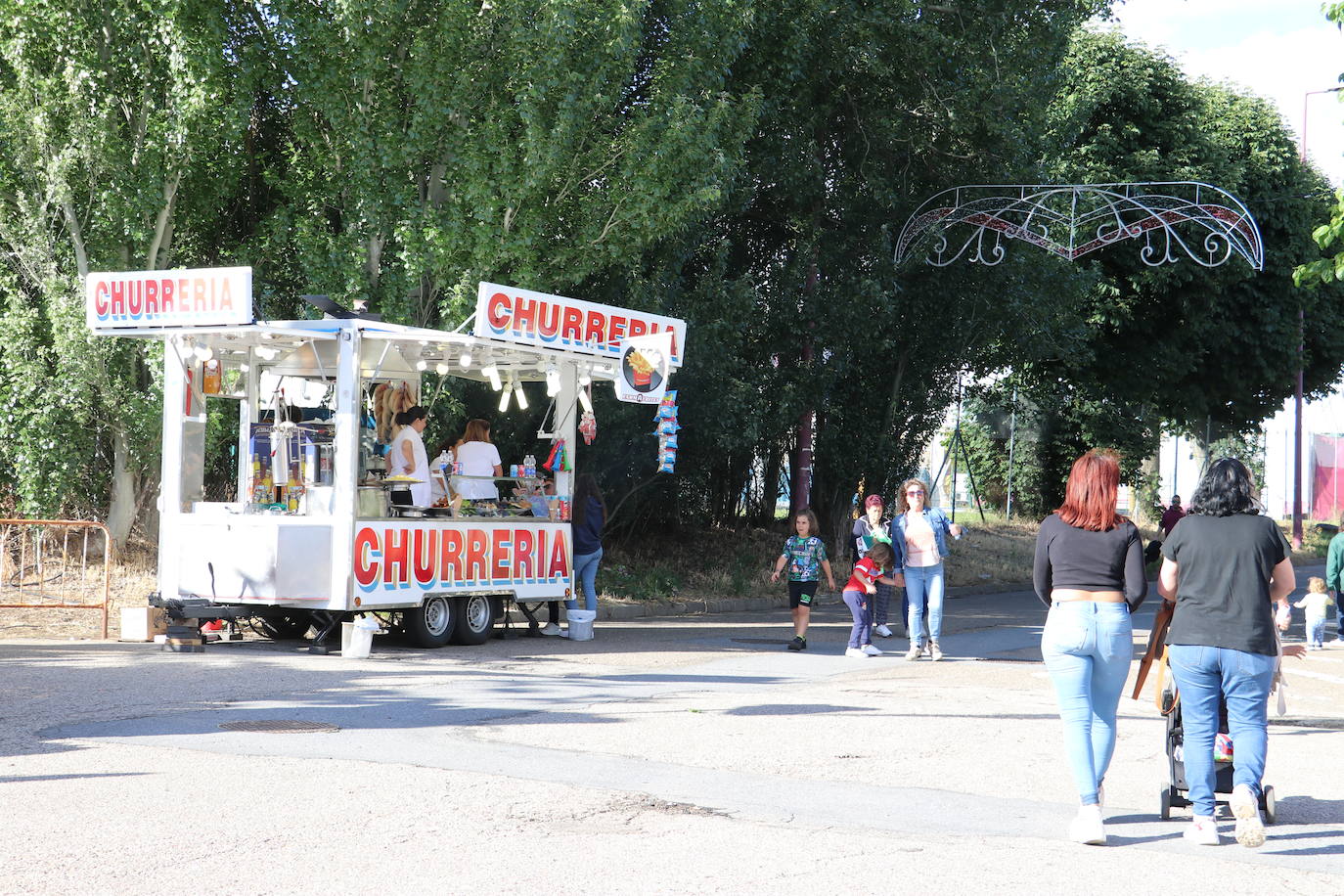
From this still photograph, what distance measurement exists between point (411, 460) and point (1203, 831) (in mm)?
9674

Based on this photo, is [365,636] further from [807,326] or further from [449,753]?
[807,326]

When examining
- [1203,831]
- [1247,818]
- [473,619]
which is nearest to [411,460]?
[473,619]

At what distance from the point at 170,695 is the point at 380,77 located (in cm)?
1007

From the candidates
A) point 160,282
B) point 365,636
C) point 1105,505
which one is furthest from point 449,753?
point 160,282

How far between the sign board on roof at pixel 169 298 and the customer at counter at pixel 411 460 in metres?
2.04

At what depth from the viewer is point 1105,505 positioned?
21.5 feet

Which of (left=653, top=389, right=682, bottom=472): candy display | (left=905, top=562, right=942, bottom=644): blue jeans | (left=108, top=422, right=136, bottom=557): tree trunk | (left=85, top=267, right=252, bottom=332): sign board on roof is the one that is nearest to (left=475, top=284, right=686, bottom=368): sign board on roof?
(left=653, top=389, right=682, bottom=472): candy display

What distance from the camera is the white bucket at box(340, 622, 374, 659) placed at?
43.4 feet

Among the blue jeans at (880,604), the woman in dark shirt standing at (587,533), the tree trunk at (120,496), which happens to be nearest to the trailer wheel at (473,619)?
the woman in dark shirt standing at (587,533)

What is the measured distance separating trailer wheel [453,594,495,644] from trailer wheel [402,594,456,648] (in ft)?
0.40

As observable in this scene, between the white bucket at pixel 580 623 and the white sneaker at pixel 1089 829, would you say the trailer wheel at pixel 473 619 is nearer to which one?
the white bucket at pixel 580 623

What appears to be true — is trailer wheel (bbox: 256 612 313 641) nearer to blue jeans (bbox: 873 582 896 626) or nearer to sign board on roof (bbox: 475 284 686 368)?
sign board on roof (bbox: 475 284 686 368)

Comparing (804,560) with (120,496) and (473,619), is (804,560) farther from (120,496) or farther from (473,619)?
(120,496)

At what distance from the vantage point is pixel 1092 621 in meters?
6.46
